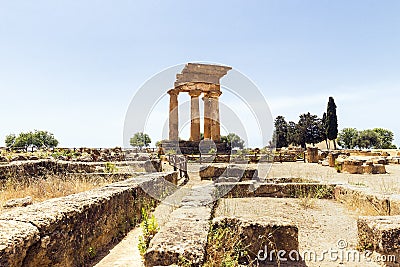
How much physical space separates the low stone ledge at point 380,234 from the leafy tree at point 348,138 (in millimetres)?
70955

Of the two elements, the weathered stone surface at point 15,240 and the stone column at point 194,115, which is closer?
the weathered stone surface at point 15,240

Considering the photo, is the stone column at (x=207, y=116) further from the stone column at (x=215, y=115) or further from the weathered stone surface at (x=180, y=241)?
the weathered stone surface at (x=180, y=241)

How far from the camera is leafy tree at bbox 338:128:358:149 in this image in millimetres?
68325

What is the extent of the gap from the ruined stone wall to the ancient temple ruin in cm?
2352

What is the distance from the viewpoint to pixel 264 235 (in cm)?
390

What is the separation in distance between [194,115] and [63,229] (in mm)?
26713

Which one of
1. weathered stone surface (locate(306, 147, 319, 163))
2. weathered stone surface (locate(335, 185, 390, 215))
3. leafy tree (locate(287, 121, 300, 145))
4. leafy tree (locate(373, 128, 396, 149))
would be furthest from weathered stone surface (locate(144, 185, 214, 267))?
leafy tree (locate(373, 128, 396, 149))

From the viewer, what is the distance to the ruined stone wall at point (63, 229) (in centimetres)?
258

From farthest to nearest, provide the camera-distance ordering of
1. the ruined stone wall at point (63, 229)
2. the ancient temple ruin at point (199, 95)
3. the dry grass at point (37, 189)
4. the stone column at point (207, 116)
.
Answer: the stone column at point (207, 116)
the ancient temple ruin at point (199, 95)
the dry grass at point (37, 189)
the ruined stone wall at point (63, 229)

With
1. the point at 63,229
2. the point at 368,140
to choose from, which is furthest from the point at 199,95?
the point at 368,140

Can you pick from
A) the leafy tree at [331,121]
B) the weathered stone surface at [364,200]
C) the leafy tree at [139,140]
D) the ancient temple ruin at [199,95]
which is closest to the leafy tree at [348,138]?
the leafy tree at [331,121]

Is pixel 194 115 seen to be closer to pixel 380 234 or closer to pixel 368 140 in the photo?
pixel 380 234

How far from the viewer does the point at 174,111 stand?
3014cm

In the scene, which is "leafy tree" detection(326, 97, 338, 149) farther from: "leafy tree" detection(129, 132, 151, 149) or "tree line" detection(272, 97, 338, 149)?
"leafy tree" detection(129, 132, 151, 149)
